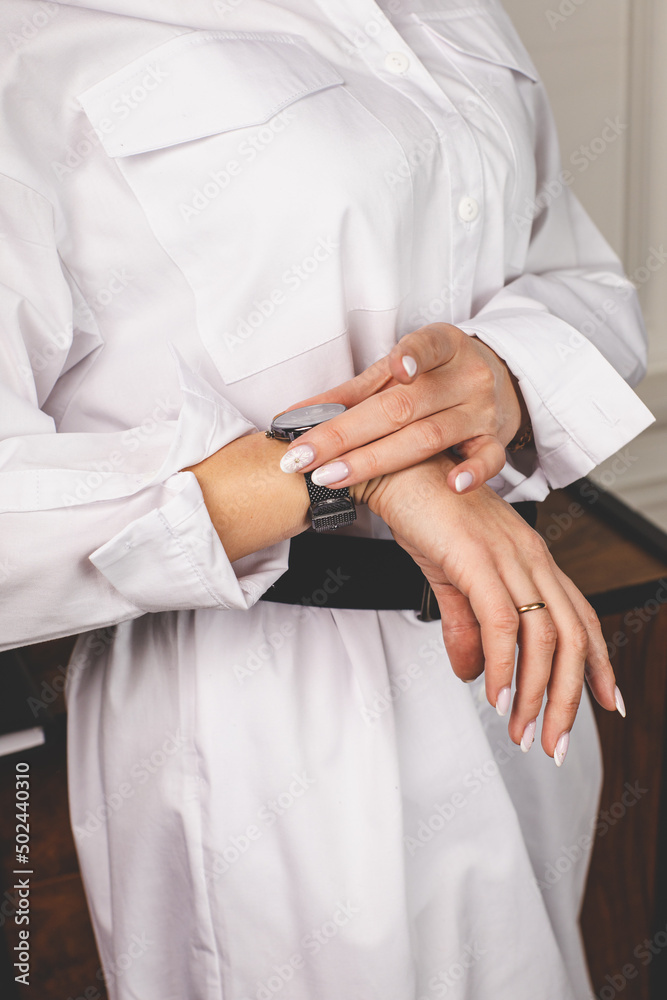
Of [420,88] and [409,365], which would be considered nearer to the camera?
[409,365]

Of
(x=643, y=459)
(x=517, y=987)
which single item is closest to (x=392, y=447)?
(x=517, y=987)

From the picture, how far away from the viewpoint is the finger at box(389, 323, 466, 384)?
1.65 ft

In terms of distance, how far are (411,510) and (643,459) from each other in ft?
4.22

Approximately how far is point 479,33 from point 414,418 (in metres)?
0.45

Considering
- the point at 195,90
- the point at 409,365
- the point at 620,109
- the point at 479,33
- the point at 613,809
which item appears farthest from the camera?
the point at 620,109

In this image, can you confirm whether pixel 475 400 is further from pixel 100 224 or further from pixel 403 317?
pixel 100 224

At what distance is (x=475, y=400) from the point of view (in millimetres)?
600

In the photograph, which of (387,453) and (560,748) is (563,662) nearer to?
(560,748)

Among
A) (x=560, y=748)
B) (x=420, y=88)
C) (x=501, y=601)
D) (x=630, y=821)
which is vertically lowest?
(x=630, y=821)

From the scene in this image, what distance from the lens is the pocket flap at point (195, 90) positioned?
598 mm

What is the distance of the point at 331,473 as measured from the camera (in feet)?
1.77

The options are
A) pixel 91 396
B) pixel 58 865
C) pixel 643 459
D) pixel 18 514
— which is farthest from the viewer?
pixel 643 459

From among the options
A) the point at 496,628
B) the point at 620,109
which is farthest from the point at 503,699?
the point at 620,109

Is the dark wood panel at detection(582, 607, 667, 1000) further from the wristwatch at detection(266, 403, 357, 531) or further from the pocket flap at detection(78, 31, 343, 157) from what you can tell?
the pocket flap at detection(78, 31, 343, 157)
